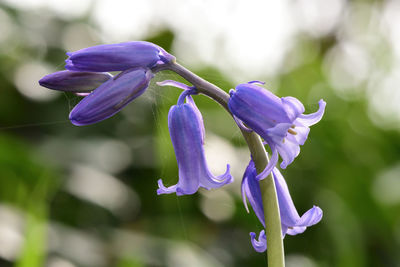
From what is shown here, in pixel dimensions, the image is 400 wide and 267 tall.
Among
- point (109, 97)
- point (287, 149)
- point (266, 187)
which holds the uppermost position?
point (109, 97)

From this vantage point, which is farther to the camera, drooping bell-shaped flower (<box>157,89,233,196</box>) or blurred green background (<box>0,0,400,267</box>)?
blurred green background (<box>0,0,400,267</box>)

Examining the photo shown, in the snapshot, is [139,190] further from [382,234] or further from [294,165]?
[382,234]

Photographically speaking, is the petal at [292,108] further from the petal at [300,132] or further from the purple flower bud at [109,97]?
the purple flower bud at [109,97]

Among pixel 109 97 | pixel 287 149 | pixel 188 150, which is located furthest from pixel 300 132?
pixel 109 97

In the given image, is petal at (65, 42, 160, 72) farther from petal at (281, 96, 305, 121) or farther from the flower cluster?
petal at (281, 96, 305, 121)

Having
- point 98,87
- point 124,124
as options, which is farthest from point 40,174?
point 98,87

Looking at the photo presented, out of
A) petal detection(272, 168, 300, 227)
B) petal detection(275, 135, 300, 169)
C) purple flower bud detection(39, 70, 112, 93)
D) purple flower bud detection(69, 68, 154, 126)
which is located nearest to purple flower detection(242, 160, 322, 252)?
petal detection(272, 168, 300, 227)

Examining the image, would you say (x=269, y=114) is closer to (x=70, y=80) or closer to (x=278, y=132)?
(x=278, y=132)
